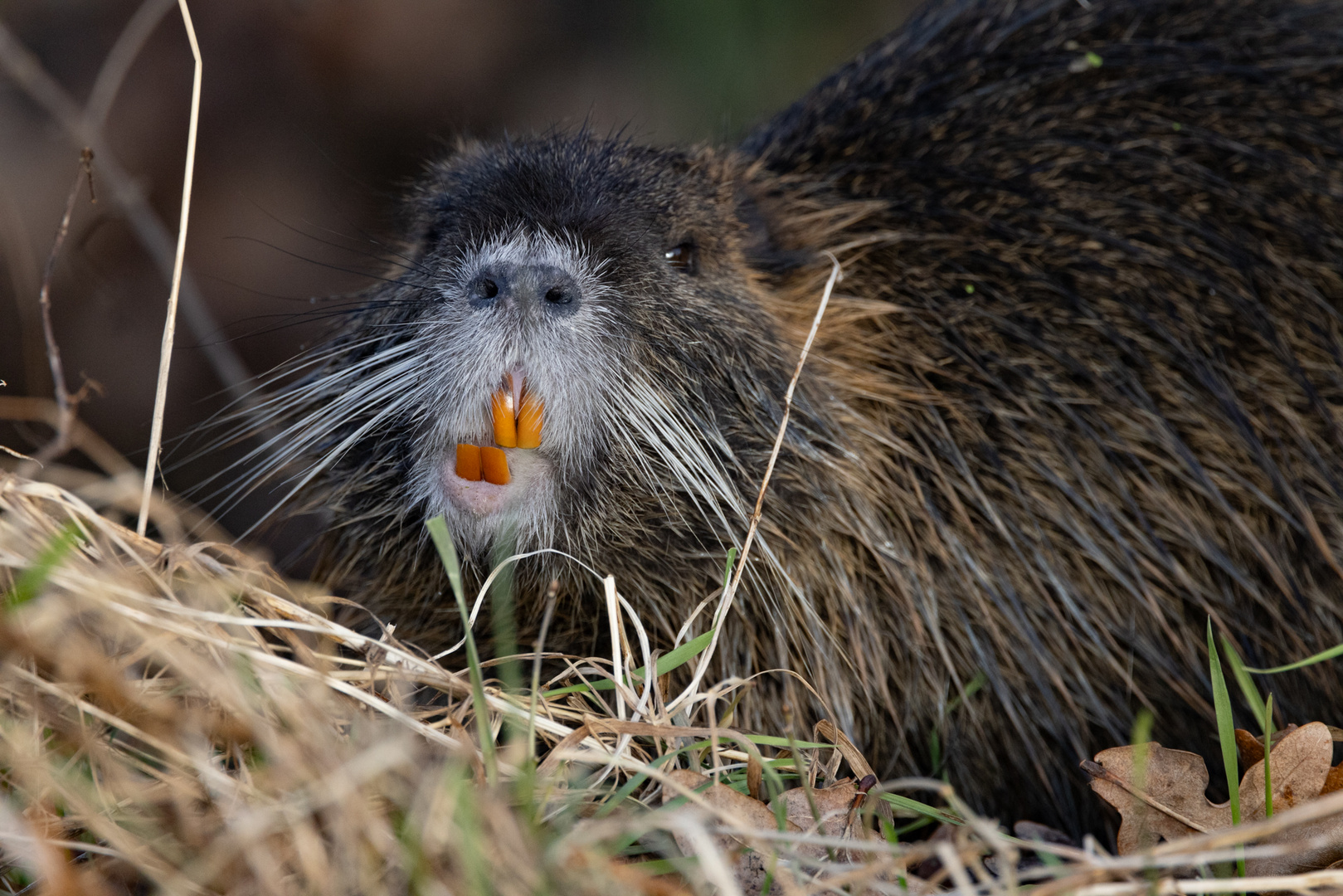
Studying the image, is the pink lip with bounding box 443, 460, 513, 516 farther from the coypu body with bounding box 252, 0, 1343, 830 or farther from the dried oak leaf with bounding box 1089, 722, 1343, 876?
the dried oak leaf with bounding box 1089, 722, 1343, 876

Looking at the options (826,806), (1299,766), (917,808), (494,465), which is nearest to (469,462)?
(494,465)

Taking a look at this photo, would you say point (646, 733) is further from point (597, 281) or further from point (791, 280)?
point (791, 280)

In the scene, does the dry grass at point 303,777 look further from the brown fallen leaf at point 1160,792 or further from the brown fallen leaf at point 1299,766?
the brown fallen leaf at point 1299,766

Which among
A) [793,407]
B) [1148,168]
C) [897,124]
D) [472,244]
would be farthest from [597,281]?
[1148,168]

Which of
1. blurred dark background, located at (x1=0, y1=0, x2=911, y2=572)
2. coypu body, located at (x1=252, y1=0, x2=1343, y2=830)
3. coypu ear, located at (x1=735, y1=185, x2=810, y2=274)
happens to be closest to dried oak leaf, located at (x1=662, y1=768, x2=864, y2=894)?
coypu body, located at (x1=252, y1=0, x2=1343, y2=830)

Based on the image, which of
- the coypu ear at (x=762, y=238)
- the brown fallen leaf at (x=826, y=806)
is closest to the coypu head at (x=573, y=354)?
the coypu ear at (x=762, y=238)

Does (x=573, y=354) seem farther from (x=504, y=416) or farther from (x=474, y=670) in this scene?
(x=474, y=670)
